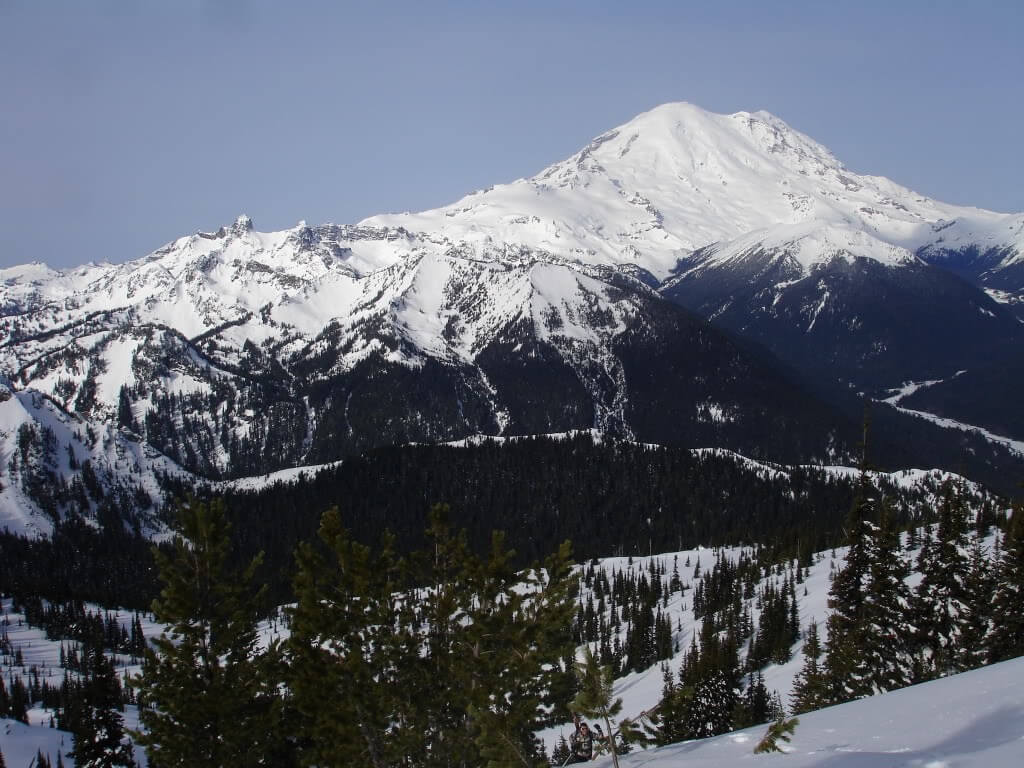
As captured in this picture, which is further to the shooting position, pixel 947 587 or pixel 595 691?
pixel 947 587

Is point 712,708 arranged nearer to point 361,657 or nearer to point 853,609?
point 853,609

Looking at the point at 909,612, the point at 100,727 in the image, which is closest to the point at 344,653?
the point at 100,727

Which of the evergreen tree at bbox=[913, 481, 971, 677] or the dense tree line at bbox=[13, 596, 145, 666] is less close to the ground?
the evergreen tree at bbox=[913, 481, 971, 677]

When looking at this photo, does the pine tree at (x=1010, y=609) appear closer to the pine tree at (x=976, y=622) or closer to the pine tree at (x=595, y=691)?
the pine tree at (x=976, y=622)

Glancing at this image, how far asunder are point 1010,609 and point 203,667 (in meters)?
40.1

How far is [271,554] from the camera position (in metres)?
194

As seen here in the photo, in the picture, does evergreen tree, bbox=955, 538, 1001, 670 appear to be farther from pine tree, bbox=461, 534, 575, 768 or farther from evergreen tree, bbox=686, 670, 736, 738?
pine tree, bbox=461, 534, 575, 768

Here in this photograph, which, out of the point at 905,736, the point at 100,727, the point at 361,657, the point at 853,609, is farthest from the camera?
the point at 100,727

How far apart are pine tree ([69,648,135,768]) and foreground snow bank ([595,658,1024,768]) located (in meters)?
33.7

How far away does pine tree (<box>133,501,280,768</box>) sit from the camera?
23.9 m

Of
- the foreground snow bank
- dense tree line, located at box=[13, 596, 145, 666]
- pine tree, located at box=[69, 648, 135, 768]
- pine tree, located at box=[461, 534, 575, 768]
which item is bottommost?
dense tree line, located at box=[13, 596, 145, 666]

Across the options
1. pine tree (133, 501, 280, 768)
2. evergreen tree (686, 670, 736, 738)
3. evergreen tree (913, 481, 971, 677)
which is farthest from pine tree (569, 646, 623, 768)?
evergreen tree (686, 670, 736, 738)

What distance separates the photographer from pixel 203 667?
2480cm

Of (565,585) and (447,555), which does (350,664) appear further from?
(565,585)
